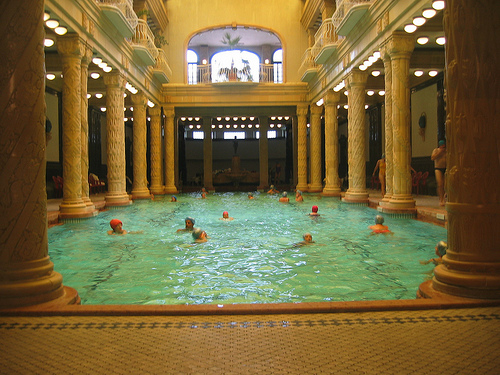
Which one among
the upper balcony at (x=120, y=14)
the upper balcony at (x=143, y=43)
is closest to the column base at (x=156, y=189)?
the upper balcony at (x=143, y=43)

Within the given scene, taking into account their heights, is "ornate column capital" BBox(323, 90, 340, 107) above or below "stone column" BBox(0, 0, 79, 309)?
above

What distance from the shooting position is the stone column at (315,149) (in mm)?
22625

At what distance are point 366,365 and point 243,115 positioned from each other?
2389 cm

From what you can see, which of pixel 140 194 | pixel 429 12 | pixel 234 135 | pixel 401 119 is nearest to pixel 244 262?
pixel 401 119

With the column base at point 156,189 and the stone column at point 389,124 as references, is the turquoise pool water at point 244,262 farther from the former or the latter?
the column base at point 156,189

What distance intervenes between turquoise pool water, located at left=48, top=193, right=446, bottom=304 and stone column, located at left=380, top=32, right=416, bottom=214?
3.77 feet

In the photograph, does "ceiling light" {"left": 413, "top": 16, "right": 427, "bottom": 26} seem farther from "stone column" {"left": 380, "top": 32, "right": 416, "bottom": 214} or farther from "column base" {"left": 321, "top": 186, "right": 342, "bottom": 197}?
"column base" {"left": 321, "top": 186, "right": 342, "bottom": 197}

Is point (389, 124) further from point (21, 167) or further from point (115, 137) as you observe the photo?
point (21, 167)

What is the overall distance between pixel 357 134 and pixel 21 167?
12.9 metres

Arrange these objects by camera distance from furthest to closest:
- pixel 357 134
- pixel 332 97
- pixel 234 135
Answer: pixel 234 135 → pixel 332 97 → pixel 357 134

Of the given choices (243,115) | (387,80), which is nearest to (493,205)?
(387,80)

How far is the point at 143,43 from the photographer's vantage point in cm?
1677

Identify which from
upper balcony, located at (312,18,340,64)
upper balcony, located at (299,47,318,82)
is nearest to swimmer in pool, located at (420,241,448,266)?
upper balcony, located at (312,18,340,64)

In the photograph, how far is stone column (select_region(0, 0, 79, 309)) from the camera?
3.44 m
